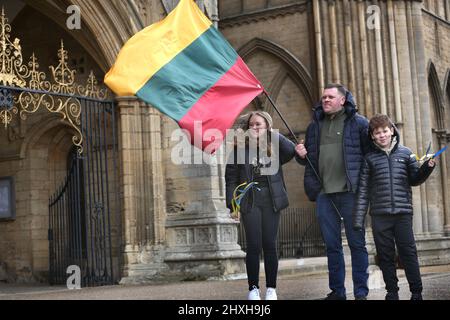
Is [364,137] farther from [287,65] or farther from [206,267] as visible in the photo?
[287,65]

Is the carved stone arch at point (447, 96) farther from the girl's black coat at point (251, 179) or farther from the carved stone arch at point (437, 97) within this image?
the girl's black coat at point (251, 179)

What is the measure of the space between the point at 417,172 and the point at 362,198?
536 millimetres

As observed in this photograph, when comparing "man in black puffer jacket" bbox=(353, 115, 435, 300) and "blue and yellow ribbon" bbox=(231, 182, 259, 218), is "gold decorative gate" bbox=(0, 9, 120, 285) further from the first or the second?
"man in black puffer jacket" bbox=(353, 115, 435, 300)

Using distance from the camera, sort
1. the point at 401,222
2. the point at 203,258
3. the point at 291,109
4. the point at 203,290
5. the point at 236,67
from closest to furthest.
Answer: the point at 401,222, the point at 236,67, the point at 203,290, the point at 203,258, the point at 291,109

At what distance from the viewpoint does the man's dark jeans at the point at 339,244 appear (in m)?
7.48

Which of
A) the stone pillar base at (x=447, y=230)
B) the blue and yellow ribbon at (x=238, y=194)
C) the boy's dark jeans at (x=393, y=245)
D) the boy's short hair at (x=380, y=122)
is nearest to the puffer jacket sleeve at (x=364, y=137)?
the boy's short hair at (x=380, y=122)

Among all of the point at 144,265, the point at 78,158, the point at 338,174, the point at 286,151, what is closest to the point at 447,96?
the point at 144,265

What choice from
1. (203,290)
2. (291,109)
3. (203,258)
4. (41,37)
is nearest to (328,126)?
(203,290)

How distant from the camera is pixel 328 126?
7715 millimetres

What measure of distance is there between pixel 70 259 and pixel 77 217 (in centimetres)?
286

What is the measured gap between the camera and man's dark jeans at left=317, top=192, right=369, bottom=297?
7484mm

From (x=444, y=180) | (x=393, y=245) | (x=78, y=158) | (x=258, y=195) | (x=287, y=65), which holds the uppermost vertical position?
(x=287, y=65)

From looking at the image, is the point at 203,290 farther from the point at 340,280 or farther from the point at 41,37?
the point at 41,37

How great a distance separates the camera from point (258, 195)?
777 centimetres
